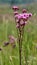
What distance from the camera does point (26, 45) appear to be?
2070 millimetres

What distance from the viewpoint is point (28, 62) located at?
192cm

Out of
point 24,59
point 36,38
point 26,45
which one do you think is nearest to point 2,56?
point 26,45

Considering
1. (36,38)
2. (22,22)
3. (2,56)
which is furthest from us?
(36,38)

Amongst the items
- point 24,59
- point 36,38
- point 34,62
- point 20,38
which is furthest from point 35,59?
point 36,38

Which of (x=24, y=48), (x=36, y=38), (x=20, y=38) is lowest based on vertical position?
(x=36, y=38)

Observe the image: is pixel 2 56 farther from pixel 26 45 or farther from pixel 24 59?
pixel 24 59

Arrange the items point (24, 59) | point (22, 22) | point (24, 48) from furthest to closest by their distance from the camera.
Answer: point (24, 48), point (24, 59), point (22, 22)

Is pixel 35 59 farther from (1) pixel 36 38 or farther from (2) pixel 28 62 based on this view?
(1) pixel 36 38

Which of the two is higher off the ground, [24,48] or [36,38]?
[24,48]

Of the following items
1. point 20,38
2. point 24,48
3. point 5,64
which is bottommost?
point 5,64

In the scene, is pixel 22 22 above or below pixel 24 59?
above

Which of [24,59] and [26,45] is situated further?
[26,45]

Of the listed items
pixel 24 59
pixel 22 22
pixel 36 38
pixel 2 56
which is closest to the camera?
pixel 22 22

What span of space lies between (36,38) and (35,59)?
7.11ft
